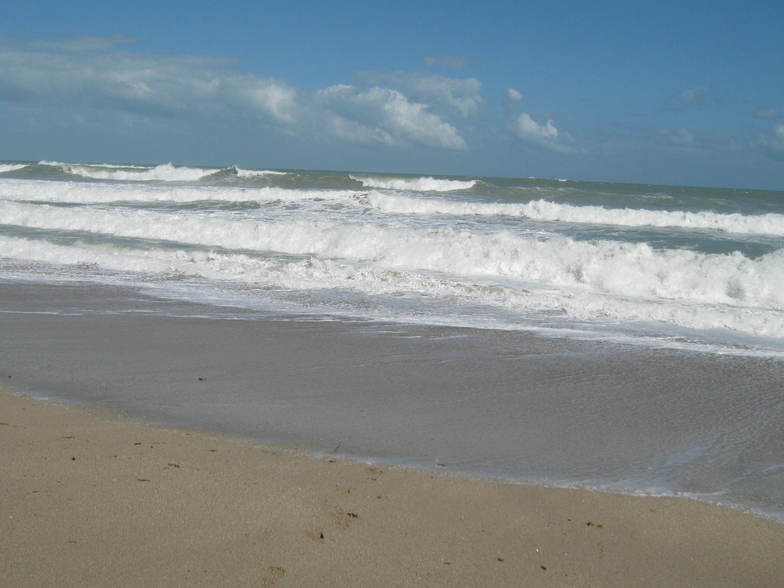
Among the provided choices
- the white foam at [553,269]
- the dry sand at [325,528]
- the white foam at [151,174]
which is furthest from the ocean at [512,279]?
the white foam at [151,174]

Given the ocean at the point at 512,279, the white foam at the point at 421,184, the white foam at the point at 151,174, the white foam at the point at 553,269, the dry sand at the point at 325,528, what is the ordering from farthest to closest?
the white foam at the point at 151,174, the white foam at the point at 421,184, the white foam at the point at 553,269, the ocean at the point at 512,279, the dry sand at the point at 325,528

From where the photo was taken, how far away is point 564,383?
19.6 feet

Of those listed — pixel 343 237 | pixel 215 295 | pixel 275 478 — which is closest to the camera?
pixel 275 478

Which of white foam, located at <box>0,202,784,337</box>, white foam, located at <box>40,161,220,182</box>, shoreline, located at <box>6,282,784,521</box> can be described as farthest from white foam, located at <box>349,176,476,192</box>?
shoreline, located at <box>6,282,784,521</box>

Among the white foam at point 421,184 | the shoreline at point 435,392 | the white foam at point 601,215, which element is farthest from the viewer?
the white foam at point 421,184

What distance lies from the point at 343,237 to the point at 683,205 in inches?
746

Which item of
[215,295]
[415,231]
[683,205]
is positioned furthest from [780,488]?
[683,205]

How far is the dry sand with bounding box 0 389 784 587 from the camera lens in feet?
9.32

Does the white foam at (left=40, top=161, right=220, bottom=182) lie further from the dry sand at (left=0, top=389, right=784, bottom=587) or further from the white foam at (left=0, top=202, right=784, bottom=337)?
the dry sand at (left=0, top=389, right=784, bottom=587)

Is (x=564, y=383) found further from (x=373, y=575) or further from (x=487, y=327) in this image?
(x=373, y=575)

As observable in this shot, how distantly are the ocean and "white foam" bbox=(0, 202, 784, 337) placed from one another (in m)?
0.04

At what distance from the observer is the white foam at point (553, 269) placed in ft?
30.6

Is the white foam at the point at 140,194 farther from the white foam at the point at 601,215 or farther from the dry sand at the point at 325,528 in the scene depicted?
the dry sand at the point at 325,528

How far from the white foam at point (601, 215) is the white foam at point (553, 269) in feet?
25.0
